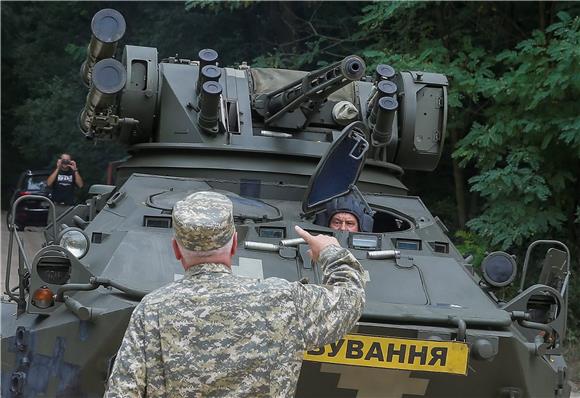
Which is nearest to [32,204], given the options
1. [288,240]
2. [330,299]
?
[288,240]

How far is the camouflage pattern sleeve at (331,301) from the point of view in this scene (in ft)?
11.1

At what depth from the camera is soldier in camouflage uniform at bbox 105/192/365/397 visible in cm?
320

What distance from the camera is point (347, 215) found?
6160mm

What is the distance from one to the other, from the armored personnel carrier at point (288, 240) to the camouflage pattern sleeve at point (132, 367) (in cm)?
185

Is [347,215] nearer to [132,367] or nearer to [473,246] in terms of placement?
[132,367]

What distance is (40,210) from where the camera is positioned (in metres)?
17.1

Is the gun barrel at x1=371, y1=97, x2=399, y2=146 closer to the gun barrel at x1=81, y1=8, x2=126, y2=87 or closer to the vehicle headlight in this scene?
the gun barrel at x1=81, y1=8, x2=126, y2=87

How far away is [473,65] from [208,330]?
9001 mm

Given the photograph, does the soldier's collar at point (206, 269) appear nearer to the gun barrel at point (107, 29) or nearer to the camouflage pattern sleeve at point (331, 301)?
the camouflage pattern sleeve at point (331, 301)

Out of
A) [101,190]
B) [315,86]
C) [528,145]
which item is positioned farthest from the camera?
[528,145]

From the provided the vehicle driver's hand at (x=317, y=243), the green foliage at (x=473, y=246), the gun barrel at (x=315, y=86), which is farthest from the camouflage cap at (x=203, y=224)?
the green foliage at (x=473, y=246)

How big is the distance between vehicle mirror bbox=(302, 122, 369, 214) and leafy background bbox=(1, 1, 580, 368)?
157 inches

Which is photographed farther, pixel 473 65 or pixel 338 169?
pixel 473 65

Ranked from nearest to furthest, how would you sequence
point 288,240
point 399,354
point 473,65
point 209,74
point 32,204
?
1. point 399,354
2. point 288,240
3. point 209,74
4. point 473,65
5. point 32,204
